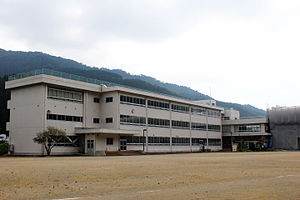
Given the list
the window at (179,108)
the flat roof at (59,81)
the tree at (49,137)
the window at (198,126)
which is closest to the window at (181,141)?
the window at (198,126)

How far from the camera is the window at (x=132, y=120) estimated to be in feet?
179

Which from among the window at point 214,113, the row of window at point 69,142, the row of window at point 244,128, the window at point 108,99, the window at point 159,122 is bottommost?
the row of window at point 69,142

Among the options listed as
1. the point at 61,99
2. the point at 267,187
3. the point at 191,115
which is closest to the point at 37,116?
the point at 61,99

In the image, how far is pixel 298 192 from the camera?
944cm

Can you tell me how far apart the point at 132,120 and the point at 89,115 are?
6998mm

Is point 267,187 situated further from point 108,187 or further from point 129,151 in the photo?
point 129,151

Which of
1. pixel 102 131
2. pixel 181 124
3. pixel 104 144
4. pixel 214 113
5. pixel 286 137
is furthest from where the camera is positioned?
pixel 214 113

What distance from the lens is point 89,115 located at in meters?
53.5

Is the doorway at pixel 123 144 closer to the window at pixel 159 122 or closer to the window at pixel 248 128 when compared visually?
the window at pixel 159 122

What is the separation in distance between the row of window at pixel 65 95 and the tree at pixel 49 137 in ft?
18.1

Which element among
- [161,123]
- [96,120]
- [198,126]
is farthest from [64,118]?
[198,126]

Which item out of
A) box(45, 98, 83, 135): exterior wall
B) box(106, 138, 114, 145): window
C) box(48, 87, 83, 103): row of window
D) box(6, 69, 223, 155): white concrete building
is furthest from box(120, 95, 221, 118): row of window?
box(45, 98, 83, 135): exterior wall

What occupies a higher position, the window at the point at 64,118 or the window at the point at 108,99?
the window at the point at 108,99

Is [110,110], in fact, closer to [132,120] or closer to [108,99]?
[108,99]
